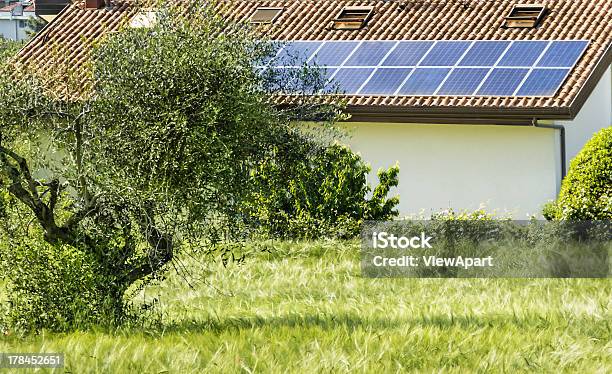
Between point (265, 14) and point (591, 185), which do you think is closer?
point (591, 185)

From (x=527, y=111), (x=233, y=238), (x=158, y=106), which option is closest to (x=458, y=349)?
(x=233, y=238)

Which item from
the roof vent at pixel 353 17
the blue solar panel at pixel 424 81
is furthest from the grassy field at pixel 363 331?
the roof vent at pixel 353 17

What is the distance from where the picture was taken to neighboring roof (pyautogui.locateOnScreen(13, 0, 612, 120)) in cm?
2031

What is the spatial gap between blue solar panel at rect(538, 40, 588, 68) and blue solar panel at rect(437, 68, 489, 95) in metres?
1.21

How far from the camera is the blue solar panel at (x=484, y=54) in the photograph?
2158 centimetres

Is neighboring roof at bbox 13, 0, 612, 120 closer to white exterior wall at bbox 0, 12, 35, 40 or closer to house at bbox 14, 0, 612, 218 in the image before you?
house at bbox 14, 0, 612, 218

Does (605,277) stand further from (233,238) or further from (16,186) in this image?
(16,186)

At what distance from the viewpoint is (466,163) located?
68.8ft

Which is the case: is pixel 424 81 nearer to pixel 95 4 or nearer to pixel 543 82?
pixel 543 82

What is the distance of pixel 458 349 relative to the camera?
8.81 meters

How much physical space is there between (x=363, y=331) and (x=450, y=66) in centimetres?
1309

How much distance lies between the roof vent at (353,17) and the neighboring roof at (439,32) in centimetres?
15

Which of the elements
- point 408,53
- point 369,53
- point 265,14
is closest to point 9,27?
point 265,14

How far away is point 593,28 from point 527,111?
3.25 meters
